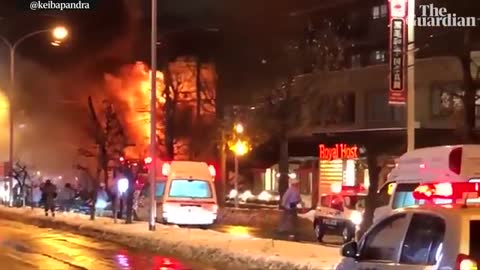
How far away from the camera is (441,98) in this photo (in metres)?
41.9

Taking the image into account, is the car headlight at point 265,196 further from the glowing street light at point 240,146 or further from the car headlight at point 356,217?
the car headlight at point 356,217

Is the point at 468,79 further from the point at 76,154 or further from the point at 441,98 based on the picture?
the point at 76,154

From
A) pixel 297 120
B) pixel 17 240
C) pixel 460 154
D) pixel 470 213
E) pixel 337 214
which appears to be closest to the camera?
pixel 470 213

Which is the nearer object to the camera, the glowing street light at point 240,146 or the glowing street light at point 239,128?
the glowing street light at point 239,128

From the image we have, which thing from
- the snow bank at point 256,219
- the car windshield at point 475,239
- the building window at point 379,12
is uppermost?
the building window at point 379,12

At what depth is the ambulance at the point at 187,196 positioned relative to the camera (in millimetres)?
28781

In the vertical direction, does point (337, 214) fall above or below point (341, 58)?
below

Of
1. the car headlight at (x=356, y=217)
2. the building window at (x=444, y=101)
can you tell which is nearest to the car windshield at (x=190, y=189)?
the car headlight at (x=356, y=217)

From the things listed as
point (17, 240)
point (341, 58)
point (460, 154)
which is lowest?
point (17, 240)

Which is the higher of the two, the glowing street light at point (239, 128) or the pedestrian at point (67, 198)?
the glowing street light at point (239, 128)

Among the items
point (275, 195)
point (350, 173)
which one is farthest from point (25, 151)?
point (350, 173)

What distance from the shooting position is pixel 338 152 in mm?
45656

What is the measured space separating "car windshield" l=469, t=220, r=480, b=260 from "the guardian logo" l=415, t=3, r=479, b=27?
25801 millimetres

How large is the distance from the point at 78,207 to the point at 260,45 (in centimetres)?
1271
